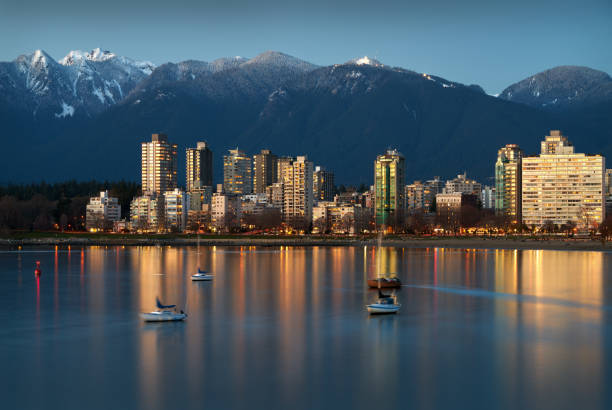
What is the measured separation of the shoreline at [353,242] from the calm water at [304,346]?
272 feet

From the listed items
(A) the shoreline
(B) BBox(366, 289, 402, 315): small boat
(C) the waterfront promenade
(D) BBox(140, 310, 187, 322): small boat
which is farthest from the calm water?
(C) the waterfront promenade

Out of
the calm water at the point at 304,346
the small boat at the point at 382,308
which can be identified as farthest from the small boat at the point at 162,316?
the small boat at the point at 382,308

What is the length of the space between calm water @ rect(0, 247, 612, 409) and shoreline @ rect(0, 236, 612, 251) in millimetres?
83015

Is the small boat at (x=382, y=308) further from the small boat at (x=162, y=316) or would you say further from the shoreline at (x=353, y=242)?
the shoreline at (x=353, y=242)

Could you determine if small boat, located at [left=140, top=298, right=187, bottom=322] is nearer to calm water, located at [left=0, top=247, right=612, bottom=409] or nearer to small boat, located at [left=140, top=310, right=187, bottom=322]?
small boat, located at [left=140, top=310, right=187, bottom=322]

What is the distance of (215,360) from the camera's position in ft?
118

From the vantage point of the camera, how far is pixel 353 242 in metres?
174

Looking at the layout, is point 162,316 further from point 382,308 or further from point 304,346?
point 382,308

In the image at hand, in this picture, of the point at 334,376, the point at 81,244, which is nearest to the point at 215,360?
the point at 334,376

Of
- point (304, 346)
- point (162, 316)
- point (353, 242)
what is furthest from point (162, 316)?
point (353, 242)

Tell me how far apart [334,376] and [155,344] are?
39.3ft

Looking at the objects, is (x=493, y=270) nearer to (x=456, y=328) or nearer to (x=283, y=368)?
(x=456, y=328)

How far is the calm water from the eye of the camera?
29.8 metres

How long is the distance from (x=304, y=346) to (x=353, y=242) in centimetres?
13495
